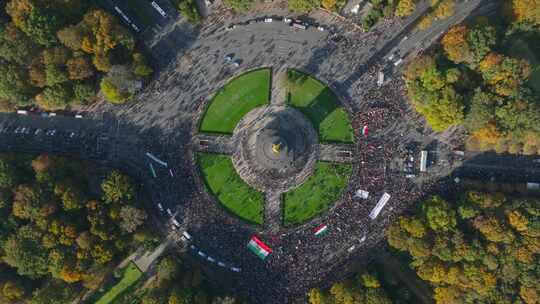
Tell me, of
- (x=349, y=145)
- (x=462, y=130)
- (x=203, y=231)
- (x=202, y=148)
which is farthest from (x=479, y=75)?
(x=203, y=231)

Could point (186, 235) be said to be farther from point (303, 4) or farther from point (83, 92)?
point (303, 4)

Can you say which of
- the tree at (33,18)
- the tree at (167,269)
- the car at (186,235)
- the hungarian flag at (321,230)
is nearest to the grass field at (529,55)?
the hungarian flag at (321,230)

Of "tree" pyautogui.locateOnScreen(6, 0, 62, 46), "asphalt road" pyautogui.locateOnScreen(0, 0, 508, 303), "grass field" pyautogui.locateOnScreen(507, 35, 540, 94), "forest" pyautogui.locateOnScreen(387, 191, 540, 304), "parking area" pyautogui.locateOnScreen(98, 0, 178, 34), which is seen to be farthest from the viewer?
"parking area" pyautogui.locateOnScreen(98, 0, 178, 34)

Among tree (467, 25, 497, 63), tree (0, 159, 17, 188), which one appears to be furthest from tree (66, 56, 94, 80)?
tree (467, 25, 497, 63)

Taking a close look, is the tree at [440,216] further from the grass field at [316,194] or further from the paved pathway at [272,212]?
the paved pathway at [272,212]

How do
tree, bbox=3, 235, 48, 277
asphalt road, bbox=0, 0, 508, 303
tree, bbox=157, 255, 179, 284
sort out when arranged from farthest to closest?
asphalt road, bbox=0, 0, 508, 303, tree, bbox=157, 255, 179, 284, tree, bbox=3, 235, 48, 277

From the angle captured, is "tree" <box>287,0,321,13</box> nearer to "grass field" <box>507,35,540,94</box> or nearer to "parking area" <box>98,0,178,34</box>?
"parking area" <box>98,0,178,34</box>
